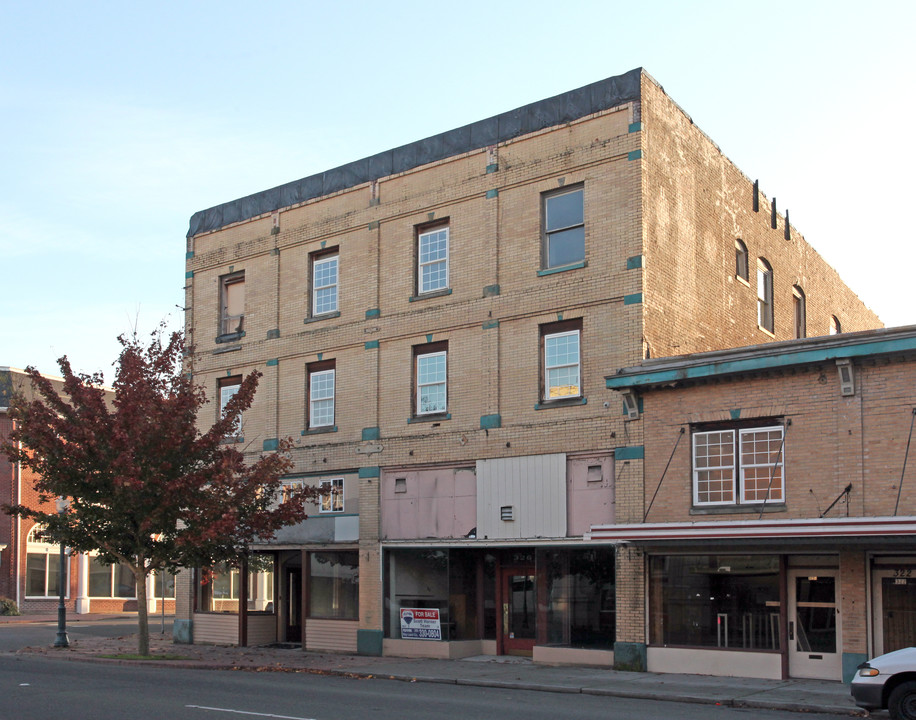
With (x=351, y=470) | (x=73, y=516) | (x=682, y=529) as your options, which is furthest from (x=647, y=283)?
(x=73, y=516)

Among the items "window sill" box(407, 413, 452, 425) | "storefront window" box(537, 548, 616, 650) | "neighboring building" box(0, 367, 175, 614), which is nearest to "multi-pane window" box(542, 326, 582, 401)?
"window sill" box(407, 413, 452, 425)

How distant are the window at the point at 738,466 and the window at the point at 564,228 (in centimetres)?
532

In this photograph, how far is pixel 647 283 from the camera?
75.4ft

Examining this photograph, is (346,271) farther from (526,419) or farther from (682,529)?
(682,529)

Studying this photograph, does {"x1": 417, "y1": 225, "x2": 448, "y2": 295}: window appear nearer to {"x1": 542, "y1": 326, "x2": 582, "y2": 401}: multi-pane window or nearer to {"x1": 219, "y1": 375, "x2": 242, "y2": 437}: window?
{"x1": 542, "y1": 326, "x2": 582, "y2": 401}: multi-pane window

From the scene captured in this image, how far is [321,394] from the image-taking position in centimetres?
2881

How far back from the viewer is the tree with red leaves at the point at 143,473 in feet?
80.2

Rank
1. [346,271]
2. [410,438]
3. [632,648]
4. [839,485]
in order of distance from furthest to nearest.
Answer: [346,271] → [410,438] → [632,648] → [839,485]

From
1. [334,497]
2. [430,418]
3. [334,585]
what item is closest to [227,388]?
[334,497]

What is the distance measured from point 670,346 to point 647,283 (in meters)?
1.71

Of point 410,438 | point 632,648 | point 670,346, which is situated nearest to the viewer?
point 632,648

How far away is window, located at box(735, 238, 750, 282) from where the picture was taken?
92.3ft

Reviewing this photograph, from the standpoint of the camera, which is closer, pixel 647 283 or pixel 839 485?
Answer: pixel 839 485

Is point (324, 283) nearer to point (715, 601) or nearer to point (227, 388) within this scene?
point (227, 388)
